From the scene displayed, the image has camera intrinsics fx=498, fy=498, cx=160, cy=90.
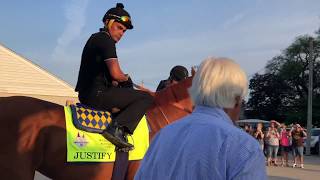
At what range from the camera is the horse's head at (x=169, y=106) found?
5.64 meters

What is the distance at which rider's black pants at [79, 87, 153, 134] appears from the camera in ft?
17.4

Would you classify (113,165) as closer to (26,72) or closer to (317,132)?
(317,132)

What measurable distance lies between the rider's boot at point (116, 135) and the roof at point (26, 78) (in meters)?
32.0

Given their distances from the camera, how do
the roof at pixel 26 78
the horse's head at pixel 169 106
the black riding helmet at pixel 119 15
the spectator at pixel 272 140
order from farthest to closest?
the roof at pixel 26 78 → the spectator at pixel 272 140 → the horse's head at pixel 169 106 → the black riding helmet at pixel 119 15

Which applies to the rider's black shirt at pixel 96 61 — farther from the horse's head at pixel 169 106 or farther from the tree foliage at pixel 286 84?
the tree foliage at pixel 286 84

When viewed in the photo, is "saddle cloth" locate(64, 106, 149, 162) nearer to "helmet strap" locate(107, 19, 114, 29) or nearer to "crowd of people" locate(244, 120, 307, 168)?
"helmet strap" locate(107, 19, 114, 29)

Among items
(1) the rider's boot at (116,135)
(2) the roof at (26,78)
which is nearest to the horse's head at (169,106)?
(1) the rider's boot at (116,135)

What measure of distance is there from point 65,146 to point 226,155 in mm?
3272

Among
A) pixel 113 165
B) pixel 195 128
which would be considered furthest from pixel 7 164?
pixel 195 128

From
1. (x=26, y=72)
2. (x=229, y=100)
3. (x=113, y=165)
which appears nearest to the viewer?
(x=229, y=100)

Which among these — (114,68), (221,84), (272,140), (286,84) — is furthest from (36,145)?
(286,84)

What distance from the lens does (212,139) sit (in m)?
2.12

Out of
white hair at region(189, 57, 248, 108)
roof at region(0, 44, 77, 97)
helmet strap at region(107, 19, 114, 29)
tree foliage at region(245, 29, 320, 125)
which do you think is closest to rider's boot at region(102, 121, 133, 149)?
helmet strap at region(107, 19, 114, 29)

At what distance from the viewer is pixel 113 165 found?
5258 millimetres
